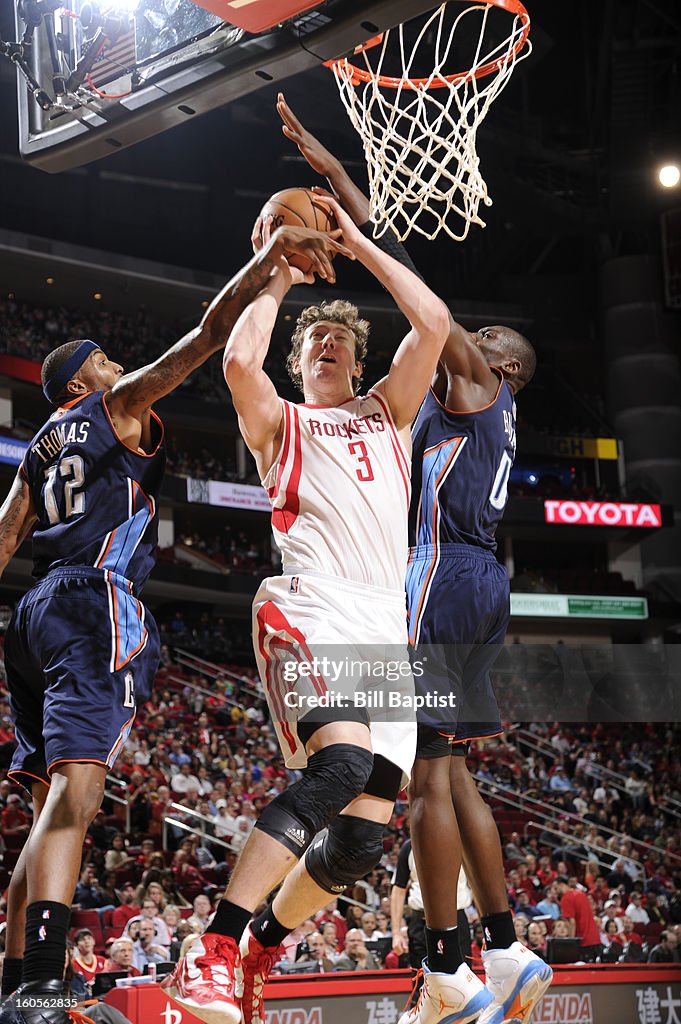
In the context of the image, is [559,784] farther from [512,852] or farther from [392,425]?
[392,425]

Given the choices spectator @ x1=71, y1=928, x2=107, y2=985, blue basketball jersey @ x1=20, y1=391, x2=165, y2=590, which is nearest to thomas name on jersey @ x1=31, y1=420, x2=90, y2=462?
blue basketball jersey @ x1=20, y1=391, x2=165, y2=590

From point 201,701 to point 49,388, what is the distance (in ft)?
54.4

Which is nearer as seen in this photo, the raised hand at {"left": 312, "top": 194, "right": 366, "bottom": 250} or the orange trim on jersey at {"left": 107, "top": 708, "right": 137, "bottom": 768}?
the orange trim on jersey at {"left": 107, "top": 708, "right": 137, "bottom": 768}

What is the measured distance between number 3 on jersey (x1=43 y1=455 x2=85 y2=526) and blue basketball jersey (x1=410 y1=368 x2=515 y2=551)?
1372 millimetres

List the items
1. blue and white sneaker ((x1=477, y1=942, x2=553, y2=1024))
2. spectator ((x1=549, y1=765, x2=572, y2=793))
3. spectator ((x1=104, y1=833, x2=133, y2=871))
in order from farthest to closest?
spectator ((x1=549, y1=765, x2=572, y2=793)), spectator ((x1=104, y1=833, x2=133, y2=871)), blue and white sneaker ((x1=477, y1=942, x2=553, y2=1024))

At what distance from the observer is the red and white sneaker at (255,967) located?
3.44 metres

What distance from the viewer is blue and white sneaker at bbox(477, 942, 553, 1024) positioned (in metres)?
4.05

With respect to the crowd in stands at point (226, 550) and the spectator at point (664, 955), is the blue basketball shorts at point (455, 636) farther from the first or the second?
the crowd in stands at point (226, 550)

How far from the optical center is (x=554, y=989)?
6.64 meters

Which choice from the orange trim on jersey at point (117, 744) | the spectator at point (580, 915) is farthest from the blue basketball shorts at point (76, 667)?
the spectator at point (580, 915)

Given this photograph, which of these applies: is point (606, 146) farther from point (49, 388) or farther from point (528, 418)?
point (49, 388)

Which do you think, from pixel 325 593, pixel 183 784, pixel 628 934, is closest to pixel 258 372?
pixel 325 593

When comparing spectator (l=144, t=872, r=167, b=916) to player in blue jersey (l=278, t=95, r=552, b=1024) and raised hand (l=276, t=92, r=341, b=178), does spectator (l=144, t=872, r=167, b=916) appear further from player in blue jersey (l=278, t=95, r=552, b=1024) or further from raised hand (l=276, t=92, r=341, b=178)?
raised hand (l=276, t=92, r=341, b=178)

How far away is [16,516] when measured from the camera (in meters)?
4.36
